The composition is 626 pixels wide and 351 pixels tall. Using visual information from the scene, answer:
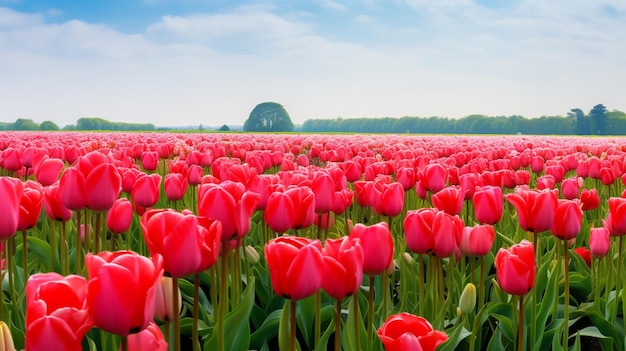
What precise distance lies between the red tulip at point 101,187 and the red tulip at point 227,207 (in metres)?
0.54

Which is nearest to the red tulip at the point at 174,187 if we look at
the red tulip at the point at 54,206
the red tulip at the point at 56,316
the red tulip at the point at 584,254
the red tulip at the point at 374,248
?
the red tulip at the point at 54,206

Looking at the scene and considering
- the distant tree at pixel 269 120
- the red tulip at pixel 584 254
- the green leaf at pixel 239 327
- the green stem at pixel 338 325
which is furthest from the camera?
the distant tree at pixel 269 120

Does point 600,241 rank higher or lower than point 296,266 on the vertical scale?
lower

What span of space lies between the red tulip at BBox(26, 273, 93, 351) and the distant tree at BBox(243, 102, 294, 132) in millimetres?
118930

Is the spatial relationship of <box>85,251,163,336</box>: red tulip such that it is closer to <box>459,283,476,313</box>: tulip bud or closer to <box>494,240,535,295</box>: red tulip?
<box>494,240,535,295</box>: red tulip

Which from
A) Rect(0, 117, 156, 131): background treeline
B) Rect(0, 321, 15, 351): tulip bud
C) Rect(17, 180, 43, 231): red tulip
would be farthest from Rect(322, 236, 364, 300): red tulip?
Rect(0, 117, 156, 131): background treeline

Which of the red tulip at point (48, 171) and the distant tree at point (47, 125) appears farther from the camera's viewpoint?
the distant tree at point (47, 125)

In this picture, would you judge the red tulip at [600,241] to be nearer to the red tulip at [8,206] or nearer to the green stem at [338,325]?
the green stem at [338,325]

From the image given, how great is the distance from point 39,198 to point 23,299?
1.76 ft

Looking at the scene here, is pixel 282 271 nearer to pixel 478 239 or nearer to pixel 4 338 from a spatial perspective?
pixel 4 338

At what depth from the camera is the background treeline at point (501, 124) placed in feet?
319

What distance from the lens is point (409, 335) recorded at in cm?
124

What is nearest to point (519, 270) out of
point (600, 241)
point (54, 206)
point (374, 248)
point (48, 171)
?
point (374, 248)

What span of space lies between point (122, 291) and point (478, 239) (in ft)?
5.90
